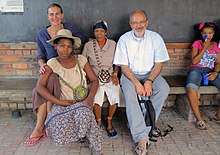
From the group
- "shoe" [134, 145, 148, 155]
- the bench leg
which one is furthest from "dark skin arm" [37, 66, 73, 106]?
the bench leg

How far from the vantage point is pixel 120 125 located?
12.2 feet

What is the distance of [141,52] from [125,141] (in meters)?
1.16

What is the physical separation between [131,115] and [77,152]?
763 millimetres

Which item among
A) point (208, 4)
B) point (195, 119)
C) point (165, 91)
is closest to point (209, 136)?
point (195, 119)

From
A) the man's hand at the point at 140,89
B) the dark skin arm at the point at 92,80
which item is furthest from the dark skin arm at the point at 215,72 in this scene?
the dark skin arm at the point at 92,80

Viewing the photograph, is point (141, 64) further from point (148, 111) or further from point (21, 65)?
point (21, 65)

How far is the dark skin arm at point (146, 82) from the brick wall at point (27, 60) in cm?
93

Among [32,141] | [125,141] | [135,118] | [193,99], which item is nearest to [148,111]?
[135,118]

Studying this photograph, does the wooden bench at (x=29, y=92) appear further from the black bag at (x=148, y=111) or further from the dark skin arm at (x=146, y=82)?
the black bag at (x=148, y=111)

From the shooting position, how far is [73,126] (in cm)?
289

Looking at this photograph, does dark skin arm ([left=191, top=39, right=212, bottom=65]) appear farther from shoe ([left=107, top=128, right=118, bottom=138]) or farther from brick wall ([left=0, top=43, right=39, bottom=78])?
brick wall ([left=0, top=43, right=39, bottom=78])

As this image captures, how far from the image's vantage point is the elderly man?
3242 millimetres

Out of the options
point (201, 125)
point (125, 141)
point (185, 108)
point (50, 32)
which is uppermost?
point (50, 32)

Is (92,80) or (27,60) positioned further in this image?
(27,60)
